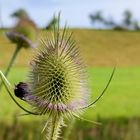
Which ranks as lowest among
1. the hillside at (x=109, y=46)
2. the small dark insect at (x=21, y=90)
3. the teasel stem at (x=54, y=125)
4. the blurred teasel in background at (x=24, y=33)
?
the hillside at (x=109, y=46)

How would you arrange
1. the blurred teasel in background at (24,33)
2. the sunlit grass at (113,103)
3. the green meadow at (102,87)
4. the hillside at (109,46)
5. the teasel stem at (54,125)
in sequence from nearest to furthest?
the teasel stem at (54,125)
the blurred teasel in background at (24,33)
the green meadow at (102,87)
the sunlit grass at (113,103)
the hillside at (109,46)

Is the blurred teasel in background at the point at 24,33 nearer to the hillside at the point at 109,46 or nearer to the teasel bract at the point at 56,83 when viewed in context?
the teasel bract at the point at 56,83

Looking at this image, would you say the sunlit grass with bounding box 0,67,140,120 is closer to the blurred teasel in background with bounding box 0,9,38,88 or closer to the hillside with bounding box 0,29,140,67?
the blurred teasel in background with bounding box 0,9,38,88

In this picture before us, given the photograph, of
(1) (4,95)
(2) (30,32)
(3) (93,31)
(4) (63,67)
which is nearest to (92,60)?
(3) (93,31)

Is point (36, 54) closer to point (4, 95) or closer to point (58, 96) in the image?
point (58, 96)

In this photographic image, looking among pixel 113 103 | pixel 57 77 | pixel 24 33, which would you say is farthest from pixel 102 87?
pixel 57 77

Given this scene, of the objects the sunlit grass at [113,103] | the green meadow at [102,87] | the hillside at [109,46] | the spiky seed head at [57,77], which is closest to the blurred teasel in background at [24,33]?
the green meadow at [102,87]

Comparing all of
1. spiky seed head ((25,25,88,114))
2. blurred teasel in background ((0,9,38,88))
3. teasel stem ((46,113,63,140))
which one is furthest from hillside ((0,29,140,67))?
teasel stem ((46,113,63,140))
